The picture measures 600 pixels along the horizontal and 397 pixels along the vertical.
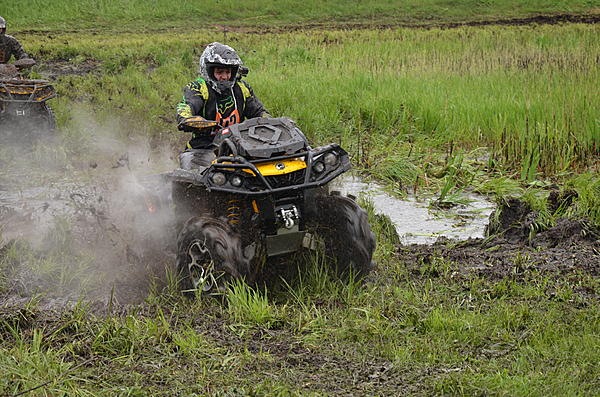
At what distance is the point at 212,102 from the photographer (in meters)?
6.83

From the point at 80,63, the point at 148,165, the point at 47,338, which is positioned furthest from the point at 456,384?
the point at 80,63

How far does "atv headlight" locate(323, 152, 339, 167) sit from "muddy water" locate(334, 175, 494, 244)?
2203 millimetres

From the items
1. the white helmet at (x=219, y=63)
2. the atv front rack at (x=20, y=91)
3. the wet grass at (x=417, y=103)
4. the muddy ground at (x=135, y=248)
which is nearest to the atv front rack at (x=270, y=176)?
the muddy ground at (x=135, y=248)

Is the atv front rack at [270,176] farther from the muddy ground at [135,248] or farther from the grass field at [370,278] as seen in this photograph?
the muddy ground at [135,248]

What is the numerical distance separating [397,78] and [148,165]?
17.0 ft

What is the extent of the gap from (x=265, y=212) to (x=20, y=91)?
6.71m

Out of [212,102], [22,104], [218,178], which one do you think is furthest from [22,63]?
[218,178]

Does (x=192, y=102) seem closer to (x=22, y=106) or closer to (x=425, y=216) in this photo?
(x=425, y=216)

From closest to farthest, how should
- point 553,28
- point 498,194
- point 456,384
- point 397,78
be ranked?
point 456,384, point 498,194, point 397,78, point 553,28

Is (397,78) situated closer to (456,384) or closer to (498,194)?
(498,194)

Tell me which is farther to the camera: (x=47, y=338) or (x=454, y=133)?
(x=454, y=133)

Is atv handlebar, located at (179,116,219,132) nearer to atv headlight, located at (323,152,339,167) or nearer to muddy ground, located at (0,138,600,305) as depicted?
muddy ground, located at (0,138,600,305)

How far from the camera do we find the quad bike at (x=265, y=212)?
5375 millimetres

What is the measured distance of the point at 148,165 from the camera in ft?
34.0
